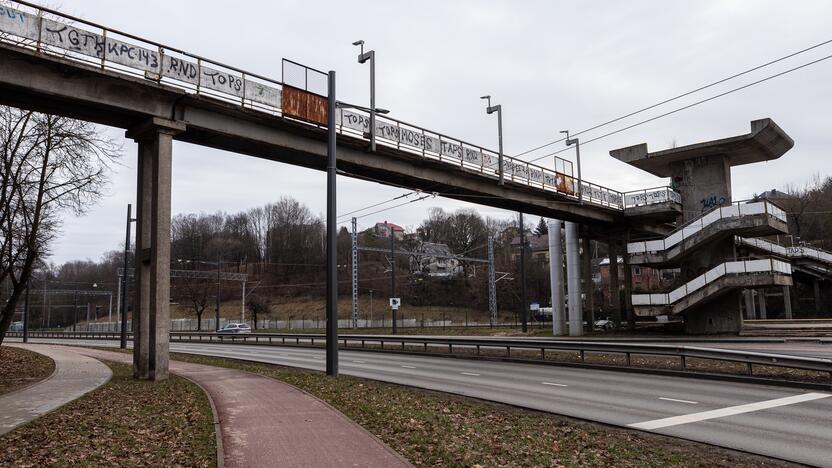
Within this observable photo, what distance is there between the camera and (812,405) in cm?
1134

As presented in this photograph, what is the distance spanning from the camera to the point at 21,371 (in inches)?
802

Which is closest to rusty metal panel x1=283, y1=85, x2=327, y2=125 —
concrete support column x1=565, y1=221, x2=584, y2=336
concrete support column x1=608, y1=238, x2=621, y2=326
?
concrete support column x1=565, y1=221, x2=584, y2=336

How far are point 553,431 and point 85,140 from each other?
20440 millimetres

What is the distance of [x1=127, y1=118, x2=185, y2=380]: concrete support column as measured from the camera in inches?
634

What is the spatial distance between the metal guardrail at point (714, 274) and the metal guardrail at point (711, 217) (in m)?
2.45

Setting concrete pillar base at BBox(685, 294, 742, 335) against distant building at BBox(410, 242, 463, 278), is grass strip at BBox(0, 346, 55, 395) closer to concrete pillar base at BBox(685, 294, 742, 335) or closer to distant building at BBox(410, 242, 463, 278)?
concrete pillar base at BBox(685, 294, 742, 335)

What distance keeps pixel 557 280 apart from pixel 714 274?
11.0 metres

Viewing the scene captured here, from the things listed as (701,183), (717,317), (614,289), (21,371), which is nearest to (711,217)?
(701,183)

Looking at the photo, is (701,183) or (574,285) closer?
(701,183)

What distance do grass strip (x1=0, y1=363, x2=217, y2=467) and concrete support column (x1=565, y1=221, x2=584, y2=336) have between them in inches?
1200

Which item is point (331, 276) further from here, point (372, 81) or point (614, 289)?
point (614, 289)

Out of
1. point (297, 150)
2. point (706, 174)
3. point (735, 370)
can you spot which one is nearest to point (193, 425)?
point (297, 150)

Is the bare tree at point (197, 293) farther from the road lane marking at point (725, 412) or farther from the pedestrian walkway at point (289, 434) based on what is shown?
the road lane marking at point (725, 412)

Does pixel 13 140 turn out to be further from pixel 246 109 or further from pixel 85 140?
pixel 246 109
